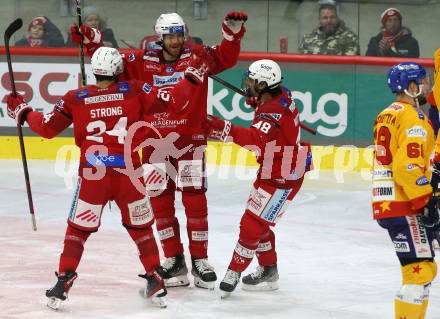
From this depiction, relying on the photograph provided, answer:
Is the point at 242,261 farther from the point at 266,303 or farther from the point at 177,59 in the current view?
the point at 177,59

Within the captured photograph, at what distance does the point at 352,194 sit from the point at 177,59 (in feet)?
12.6

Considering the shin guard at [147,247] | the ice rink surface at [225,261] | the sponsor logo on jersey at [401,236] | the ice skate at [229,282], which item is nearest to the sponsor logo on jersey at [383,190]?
the sponsor logo on jersey at [401,236]

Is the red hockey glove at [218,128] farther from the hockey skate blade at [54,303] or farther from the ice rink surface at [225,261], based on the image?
the hockey skate blade at [54,303]

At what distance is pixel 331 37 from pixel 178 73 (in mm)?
5114

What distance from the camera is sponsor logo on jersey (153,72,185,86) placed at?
7125 millimetres

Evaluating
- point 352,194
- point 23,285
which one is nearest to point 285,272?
point 23,285

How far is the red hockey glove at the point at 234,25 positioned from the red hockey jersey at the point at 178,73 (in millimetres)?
44

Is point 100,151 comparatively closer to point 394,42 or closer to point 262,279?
point 262,279

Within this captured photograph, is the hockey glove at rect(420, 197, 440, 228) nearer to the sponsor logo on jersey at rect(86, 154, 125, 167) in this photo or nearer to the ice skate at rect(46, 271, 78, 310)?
the sponsor logo on jersey at rect(86, 154, 125, 167)

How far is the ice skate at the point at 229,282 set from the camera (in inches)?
263

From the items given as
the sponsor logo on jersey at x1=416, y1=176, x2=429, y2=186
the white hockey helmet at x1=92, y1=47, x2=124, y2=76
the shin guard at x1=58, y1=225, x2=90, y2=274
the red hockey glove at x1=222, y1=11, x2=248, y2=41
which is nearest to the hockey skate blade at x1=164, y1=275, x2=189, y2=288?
the shin guard at x1=58, y1=225, x2=90, y2=274

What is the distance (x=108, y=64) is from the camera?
20.6ft

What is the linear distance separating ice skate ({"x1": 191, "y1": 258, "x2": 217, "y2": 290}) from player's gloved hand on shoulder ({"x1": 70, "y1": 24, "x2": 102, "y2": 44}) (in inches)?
66.0

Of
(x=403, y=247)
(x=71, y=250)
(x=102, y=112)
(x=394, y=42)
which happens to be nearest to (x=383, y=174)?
(x=403, y=247)
